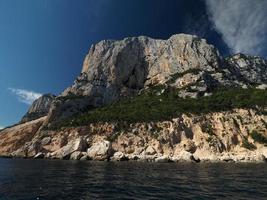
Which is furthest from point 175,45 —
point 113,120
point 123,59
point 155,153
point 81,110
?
point 155,153

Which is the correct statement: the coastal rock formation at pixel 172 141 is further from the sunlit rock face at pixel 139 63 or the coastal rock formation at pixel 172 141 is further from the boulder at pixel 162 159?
the sunlit rock face at pixel 139 63

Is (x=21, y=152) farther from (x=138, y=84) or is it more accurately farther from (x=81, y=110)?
(x=138, y=84)

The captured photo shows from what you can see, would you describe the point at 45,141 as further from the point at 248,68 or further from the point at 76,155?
the point at 248,68

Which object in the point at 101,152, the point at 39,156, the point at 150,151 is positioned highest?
the point at 150,151

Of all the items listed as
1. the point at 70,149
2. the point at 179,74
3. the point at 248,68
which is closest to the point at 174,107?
the point at 70,149

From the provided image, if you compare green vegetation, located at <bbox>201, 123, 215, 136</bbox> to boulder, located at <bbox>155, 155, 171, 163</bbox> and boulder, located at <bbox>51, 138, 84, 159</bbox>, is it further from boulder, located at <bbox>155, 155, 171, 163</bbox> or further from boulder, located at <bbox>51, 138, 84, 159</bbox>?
boulder, located at <bbox>51, 138, 84, 159</bbox>

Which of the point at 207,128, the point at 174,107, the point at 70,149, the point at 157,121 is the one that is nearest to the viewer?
the point at 70,149
